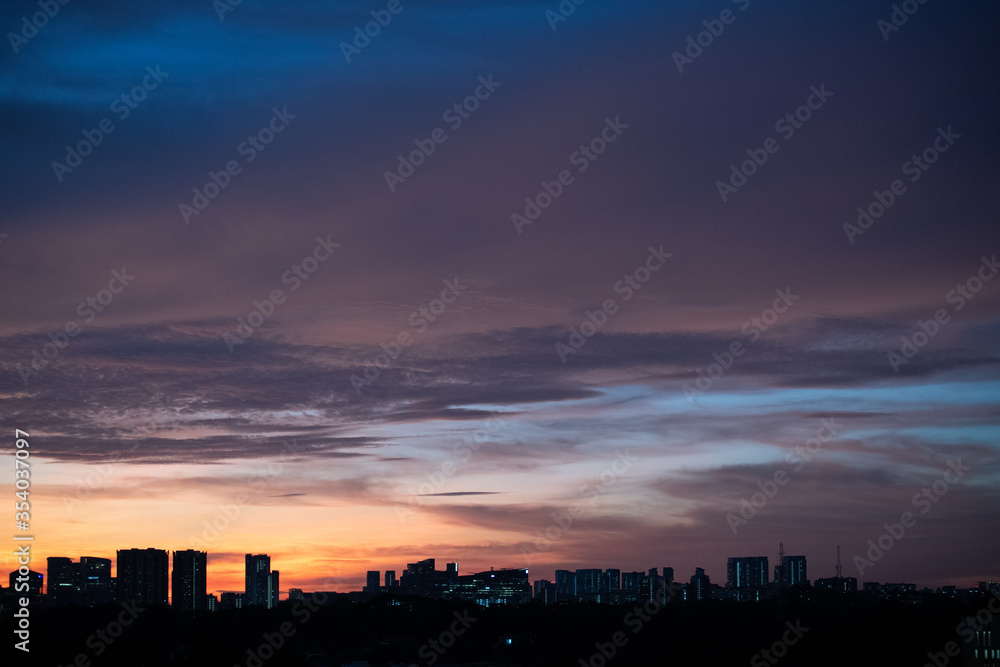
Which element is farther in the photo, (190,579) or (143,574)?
(190,579)

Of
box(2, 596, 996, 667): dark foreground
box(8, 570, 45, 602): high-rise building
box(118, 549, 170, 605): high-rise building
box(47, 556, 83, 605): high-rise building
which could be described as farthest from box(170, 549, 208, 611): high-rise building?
box(2, 596, 996, 667): dark foreground

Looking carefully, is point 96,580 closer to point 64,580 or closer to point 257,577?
point 64,580

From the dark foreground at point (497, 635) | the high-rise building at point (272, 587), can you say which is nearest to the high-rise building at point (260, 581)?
the high-rise building at point (272, 587)

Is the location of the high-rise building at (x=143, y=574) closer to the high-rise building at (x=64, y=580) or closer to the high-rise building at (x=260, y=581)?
the high-rise building at (x=64, y=580)

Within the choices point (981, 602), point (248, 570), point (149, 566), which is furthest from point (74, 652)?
point (248, 570)

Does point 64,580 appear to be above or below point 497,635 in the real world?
above

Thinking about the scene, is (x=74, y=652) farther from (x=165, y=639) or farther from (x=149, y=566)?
(x=149, y=566)

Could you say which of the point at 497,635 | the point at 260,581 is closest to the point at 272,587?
the point at 260,581
